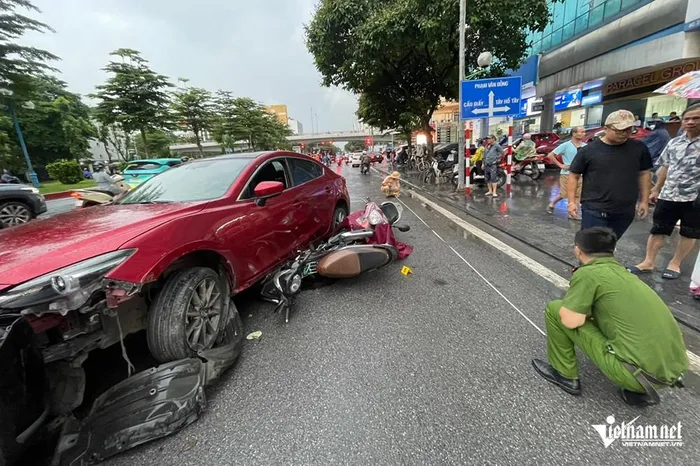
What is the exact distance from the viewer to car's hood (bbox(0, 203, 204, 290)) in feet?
5.15

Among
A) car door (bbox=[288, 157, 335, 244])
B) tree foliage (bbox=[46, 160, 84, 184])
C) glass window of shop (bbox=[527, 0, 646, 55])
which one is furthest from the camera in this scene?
tree foliage (bbox=[46, 160, 84, 184])

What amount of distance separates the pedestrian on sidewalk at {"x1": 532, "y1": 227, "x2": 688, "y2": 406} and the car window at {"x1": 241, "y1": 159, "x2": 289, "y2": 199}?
8.24 feet

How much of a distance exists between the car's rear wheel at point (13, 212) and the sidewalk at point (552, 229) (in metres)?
10.7

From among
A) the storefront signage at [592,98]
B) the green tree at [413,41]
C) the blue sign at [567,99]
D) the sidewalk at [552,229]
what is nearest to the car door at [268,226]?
the sidewalk at [552,229]

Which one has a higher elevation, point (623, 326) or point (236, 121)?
point (236, 121)

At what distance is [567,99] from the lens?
64.5ft

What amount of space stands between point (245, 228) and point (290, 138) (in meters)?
77.7

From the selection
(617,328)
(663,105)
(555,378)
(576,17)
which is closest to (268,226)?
(555,378)

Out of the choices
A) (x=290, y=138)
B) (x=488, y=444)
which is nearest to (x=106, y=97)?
(x=488, y=444)

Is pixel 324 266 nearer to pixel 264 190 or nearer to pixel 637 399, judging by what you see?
pixel 264 190

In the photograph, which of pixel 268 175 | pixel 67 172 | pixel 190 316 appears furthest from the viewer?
pixel 67 172

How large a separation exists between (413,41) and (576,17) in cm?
1249

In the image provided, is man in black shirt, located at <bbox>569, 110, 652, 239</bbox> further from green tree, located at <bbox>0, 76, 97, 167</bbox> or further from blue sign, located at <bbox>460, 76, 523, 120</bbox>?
green tree, located at <bbox>0, 76, 97, 167</bbox>

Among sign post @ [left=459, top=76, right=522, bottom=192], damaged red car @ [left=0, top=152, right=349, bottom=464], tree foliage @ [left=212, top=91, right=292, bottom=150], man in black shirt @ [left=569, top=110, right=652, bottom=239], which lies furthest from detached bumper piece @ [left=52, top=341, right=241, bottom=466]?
tree foliage @ [left=212, top=91, right=292, bottom=150]
